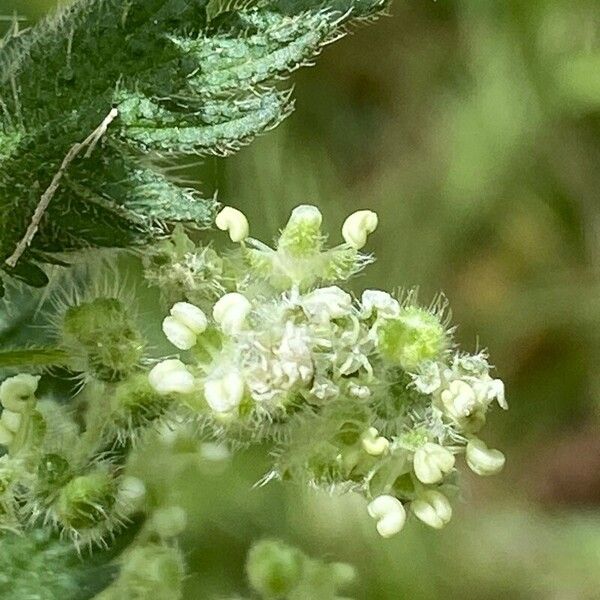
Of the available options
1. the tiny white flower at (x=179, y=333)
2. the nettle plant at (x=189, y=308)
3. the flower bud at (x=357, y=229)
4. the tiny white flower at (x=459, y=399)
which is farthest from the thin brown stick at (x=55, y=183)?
the tiny white flower at (x=459, y=399)

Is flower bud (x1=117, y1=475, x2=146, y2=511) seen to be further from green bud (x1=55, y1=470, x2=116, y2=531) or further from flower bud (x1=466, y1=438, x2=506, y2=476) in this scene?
flower bud (x1=466, y1=438, x2=506, y2=476)

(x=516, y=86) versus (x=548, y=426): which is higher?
(x=516, y=86)

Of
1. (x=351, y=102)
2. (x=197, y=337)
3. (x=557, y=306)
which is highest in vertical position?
(x=197, y=337)

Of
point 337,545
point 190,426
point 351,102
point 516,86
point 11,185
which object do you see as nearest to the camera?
point 11,185

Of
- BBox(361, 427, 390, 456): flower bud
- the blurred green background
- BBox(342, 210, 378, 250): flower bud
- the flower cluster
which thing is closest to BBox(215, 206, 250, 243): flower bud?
the flower cluster

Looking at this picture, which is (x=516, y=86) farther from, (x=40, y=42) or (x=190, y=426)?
(x=40, y=42)

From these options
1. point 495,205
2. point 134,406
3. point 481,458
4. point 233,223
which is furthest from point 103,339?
point 495,205

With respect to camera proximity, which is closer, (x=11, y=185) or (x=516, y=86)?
(x=11, y=185)

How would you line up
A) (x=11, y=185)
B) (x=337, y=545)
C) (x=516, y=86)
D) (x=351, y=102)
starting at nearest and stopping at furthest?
(x=11, y=185), (x=337, y=545), (x=516, y=86), (x=351, y=102)

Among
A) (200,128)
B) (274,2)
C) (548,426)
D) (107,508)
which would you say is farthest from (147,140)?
(548,426)
